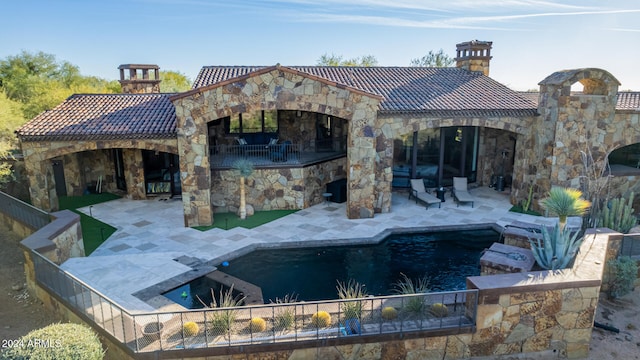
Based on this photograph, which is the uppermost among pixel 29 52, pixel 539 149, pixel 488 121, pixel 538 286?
pixel 29 52

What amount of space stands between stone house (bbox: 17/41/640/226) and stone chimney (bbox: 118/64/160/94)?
4.07 m

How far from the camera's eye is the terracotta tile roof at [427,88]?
18172 millimetres

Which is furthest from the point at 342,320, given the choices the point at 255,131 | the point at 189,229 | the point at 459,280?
the point at 255,131

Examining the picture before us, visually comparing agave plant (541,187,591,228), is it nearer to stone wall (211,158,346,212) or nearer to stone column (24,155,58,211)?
stone wall (211,158,346,212)

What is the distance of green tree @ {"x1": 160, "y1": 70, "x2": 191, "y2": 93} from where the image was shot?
197 ft

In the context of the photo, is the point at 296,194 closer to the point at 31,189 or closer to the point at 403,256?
the point at 403,256

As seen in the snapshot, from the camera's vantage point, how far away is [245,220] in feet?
55.8

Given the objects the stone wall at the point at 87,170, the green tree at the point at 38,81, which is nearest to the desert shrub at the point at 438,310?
the stone wall at the point at 87,170

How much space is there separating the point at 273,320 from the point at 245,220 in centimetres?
906

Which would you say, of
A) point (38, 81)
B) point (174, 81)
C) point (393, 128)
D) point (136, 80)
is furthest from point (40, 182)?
point (174, 81)

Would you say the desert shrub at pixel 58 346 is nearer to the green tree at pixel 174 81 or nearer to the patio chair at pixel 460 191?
the patio chair at pixel 460 191

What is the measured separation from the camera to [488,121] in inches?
726

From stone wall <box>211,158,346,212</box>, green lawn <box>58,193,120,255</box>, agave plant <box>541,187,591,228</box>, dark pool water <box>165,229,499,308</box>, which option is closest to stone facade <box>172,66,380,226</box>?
stone wall <box>211,158,346,212</box>

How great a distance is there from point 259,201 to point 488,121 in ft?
34.5
